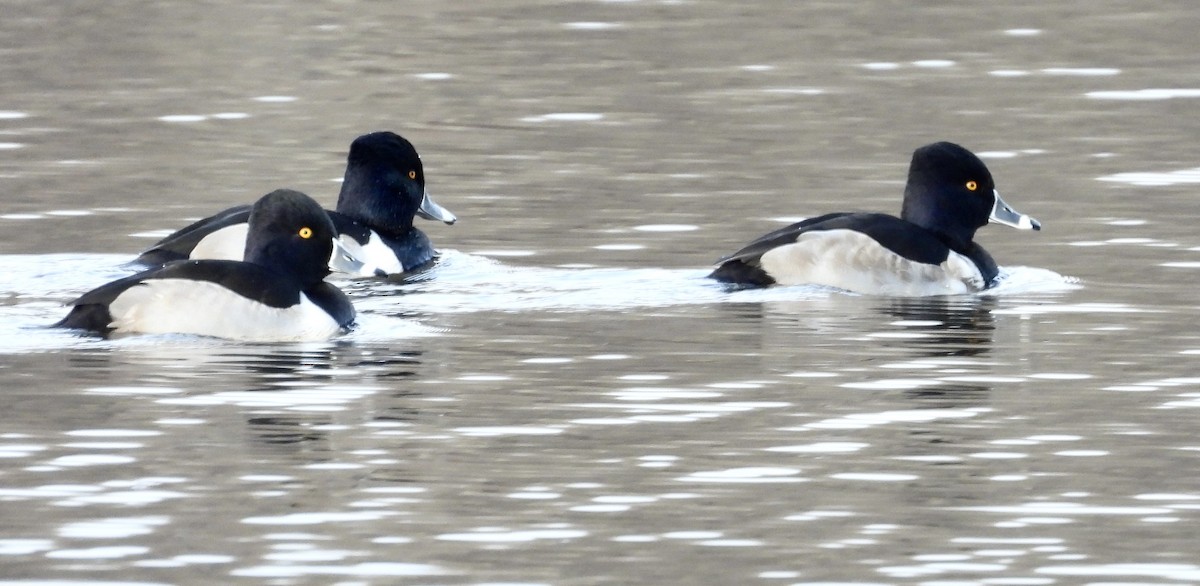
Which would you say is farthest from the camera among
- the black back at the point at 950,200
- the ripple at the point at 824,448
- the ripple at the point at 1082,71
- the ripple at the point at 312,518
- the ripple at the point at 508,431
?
the ripple at the point at 1082,71

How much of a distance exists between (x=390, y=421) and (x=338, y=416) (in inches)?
7.9

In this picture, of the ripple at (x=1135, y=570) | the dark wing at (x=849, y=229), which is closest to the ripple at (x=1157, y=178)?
the dark wing at (x=849, y=229)

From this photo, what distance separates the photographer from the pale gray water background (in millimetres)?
7207

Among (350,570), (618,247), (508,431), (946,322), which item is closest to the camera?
(350,570)

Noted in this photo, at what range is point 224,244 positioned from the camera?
13.0m

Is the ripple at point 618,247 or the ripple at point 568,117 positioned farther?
the ripple at point 568,117

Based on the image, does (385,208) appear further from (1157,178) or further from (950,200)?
(1157,178)

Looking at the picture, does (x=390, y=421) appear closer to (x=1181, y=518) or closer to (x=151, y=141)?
(x=1181, y=518)

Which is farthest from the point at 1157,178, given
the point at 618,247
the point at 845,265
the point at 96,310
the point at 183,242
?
the point at 96,310

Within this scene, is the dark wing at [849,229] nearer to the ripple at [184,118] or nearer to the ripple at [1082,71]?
the ripple at [184,118]

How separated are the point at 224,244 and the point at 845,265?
327 centimetres

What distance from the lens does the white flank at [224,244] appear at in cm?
1298

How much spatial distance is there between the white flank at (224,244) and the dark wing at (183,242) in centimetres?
2

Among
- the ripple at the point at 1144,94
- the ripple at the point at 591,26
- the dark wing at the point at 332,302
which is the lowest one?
the dark wing at the point at 332,302
